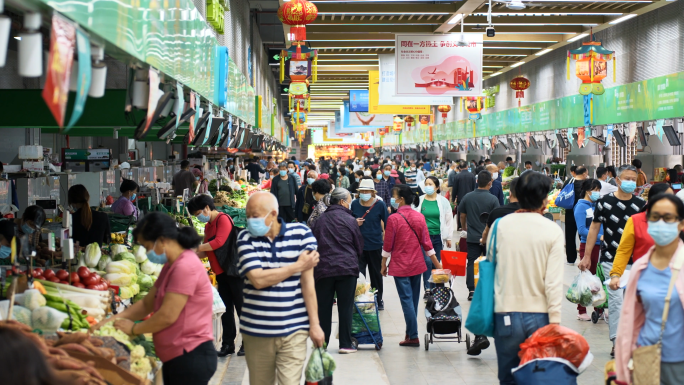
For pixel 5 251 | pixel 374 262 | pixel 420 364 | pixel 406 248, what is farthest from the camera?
pixel 374 262

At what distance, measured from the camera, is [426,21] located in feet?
56.1

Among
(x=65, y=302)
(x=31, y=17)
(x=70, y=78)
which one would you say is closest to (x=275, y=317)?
(x=65, y=302)

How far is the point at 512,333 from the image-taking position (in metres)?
4.23

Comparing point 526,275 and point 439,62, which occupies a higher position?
point 439,62

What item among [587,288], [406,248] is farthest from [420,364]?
[587,288]

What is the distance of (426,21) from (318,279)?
11858 mm

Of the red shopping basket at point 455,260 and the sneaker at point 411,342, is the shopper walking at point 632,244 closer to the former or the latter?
the red shopping basket at point 455,260

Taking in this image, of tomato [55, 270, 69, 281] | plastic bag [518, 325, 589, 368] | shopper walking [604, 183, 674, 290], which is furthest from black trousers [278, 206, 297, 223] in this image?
plastic bag [518, 325, 589, 368]

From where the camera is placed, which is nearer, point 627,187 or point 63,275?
point 63,275

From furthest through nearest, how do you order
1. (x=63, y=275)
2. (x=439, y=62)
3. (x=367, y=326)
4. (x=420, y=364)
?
(x=439, y=62) < (x=367, y=326) < (x=420, y=364) < (x=63, y=275)

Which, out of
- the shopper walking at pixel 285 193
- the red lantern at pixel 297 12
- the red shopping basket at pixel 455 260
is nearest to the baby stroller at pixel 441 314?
the red shopping basket at pixel 455 260

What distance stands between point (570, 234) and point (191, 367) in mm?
9509

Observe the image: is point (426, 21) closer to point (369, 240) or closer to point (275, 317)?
point (369, 240)

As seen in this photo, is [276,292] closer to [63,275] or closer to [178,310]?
[178,310]
